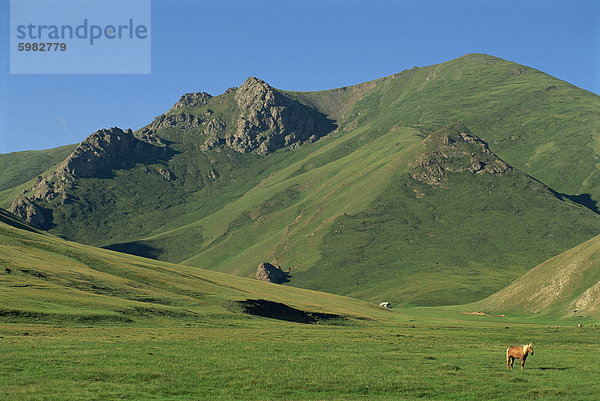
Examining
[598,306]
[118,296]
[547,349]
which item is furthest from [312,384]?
[598,306]

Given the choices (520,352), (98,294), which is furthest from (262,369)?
(98,294)

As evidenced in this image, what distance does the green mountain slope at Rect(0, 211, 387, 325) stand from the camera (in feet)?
315

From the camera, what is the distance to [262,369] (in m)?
56.5

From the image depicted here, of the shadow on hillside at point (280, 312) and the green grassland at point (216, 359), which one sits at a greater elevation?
the green grassland at point (216, 359)

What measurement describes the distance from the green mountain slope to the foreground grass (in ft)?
48.1

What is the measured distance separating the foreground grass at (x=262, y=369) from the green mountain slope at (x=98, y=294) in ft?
48.1

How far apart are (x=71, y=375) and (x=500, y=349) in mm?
54879

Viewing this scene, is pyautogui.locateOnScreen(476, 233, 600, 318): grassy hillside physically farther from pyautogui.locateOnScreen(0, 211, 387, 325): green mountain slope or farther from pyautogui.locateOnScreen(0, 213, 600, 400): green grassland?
pyautogui.locateOnScreen(0, 213, 600, 400): green grassland

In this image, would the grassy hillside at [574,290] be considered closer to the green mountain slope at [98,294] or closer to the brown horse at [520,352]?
the green mountain slope at [98,294]

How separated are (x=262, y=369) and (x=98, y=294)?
243 feet

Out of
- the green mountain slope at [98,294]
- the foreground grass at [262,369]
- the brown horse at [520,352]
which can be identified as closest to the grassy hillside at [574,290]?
the green mountain slope at [98,294]

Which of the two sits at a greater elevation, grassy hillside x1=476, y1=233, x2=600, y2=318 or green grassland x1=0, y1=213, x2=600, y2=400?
green grassland x1=0, y1=213, x2=600, y2=400

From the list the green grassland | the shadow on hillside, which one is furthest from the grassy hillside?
the shadow on hillside

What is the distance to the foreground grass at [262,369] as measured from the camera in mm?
47312
